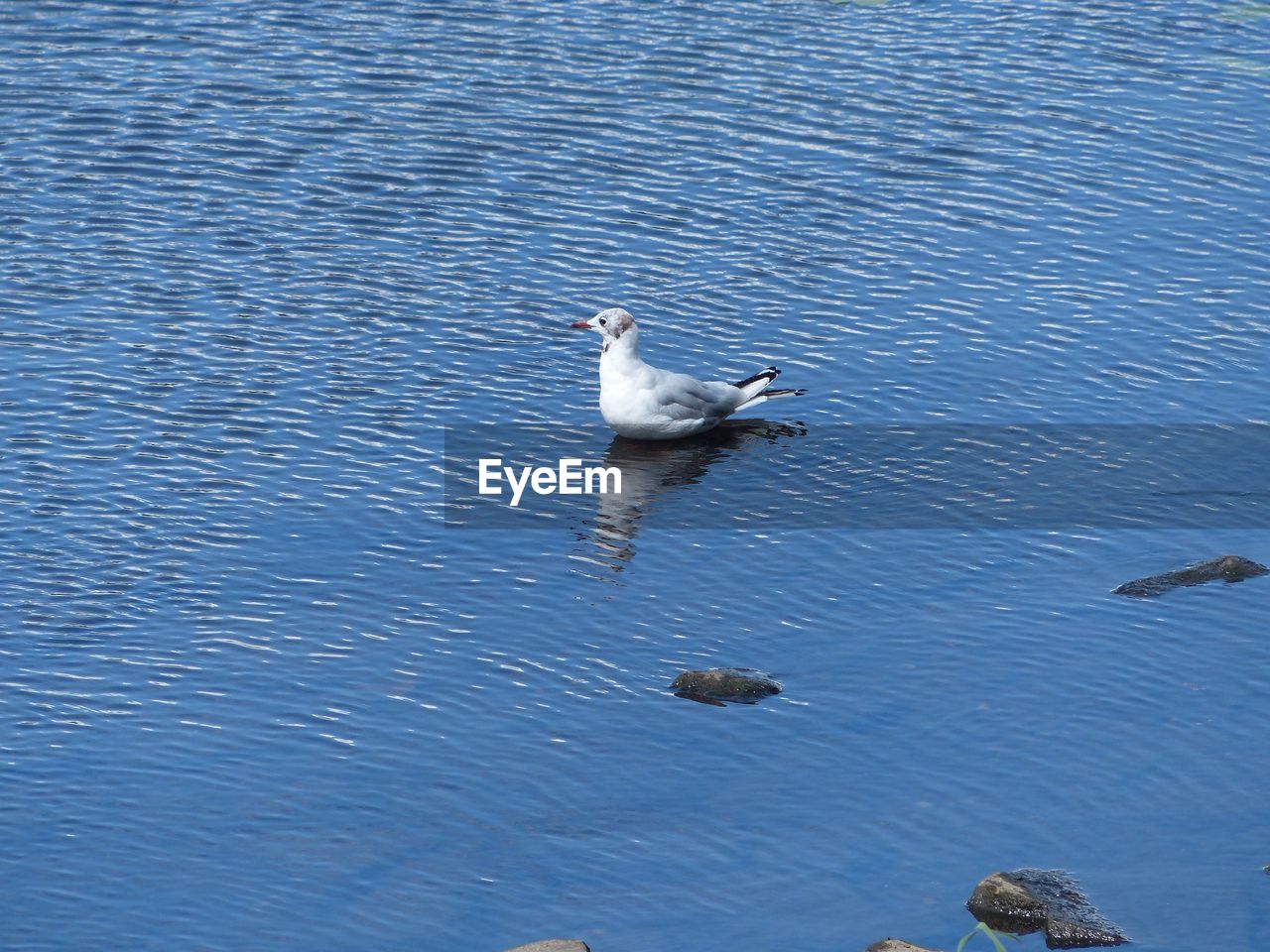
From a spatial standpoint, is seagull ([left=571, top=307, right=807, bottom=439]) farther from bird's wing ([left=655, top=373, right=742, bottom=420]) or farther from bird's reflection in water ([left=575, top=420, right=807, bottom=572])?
bird's reflection in water ([left=575, top=420, right=807, bottom=572])

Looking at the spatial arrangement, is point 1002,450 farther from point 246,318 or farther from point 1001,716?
point 246,318

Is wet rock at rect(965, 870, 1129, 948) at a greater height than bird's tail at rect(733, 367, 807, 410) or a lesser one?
lesser

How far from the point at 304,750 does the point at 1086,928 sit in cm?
783

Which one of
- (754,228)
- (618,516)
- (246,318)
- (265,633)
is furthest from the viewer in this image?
(754,228)

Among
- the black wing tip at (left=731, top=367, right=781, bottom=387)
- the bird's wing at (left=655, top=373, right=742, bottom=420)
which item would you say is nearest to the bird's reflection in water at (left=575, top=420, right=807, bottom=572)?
the bird's wing at (left=655, top=373, right=742, bottom=420)

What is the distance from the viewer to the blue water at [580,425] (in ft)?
62.0

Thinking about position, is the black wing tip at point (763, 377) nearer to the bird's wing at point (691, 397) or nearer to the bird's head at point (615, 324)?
the bird's wing at point (691, 397)

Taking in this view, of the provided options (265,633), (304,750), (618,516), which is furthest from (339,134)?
(304,750)

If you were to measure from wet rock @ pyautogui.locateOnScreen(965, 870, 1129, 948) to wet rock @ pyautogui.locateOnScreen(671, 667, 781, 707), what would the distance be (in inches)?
165

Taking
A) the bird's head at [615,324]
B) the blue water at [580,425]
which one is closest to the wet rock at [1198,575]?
the blue water at [580,425]

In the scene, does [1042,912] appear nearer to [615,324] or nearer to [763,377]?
[763,377]

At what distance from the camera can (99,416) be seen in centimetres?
2791

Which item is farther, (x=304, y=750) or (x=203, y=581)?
(x=203, y=581)

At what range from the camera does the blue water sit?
18.9 m
